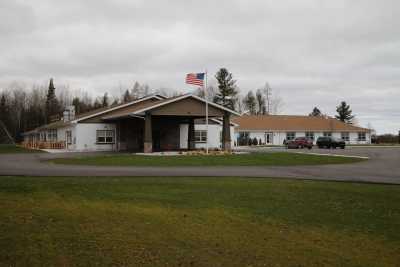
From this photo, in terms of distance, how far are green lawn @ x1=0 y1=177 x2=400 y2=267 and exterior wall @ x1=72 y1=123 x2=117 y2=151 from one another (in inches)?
1125

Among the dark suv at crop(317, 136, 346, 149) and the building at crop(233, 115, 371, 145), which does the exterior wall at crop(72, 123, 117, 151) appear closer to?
the dark suv at crop(317, 136, 346, 149)

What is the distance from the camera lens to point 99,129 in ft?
139

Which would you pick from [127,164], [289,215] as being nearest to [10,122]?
[127,164]

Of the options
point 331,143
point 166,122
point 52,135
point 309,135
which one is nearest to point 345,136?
point 309,135

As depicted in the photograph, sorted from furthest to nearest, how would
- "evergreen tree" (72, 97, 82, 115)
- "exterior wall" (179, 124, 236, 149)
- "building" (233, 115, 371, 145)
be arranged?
"evergreen tree" (72, 97, 82, 115) < "building" (233, 115, 371, 145) < "exterior wall" (179, 124, 236, 149)

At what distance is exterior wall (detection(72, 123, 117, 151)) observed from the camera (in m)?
41.2

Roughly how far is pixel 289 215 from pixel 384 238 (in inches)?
81.4

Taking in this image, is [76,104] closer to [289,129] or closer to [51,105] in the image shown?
[51,105]

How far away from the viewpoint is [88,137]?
41656mm

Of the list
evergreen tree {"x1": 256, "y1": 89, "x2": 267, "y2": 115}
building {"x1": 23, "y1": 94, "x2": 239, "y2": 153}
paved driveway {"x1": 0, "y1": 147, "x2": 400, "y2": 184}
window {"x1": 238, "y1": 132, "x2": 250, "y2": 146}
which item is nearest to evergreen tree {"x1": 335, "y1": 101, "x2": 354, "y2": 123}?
evergreen tree {"x1": 256, "y1": 89, "x2": 267, "y2": 115}

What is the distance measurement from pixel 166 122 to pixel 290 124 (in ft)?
107

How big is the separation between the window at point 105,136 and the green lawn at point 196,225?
29393mm

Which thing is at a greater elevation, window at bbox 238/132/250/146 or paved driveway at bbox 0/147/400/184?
window at bbox 238/132/250/146

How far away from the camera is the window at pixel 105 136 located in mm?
42250
